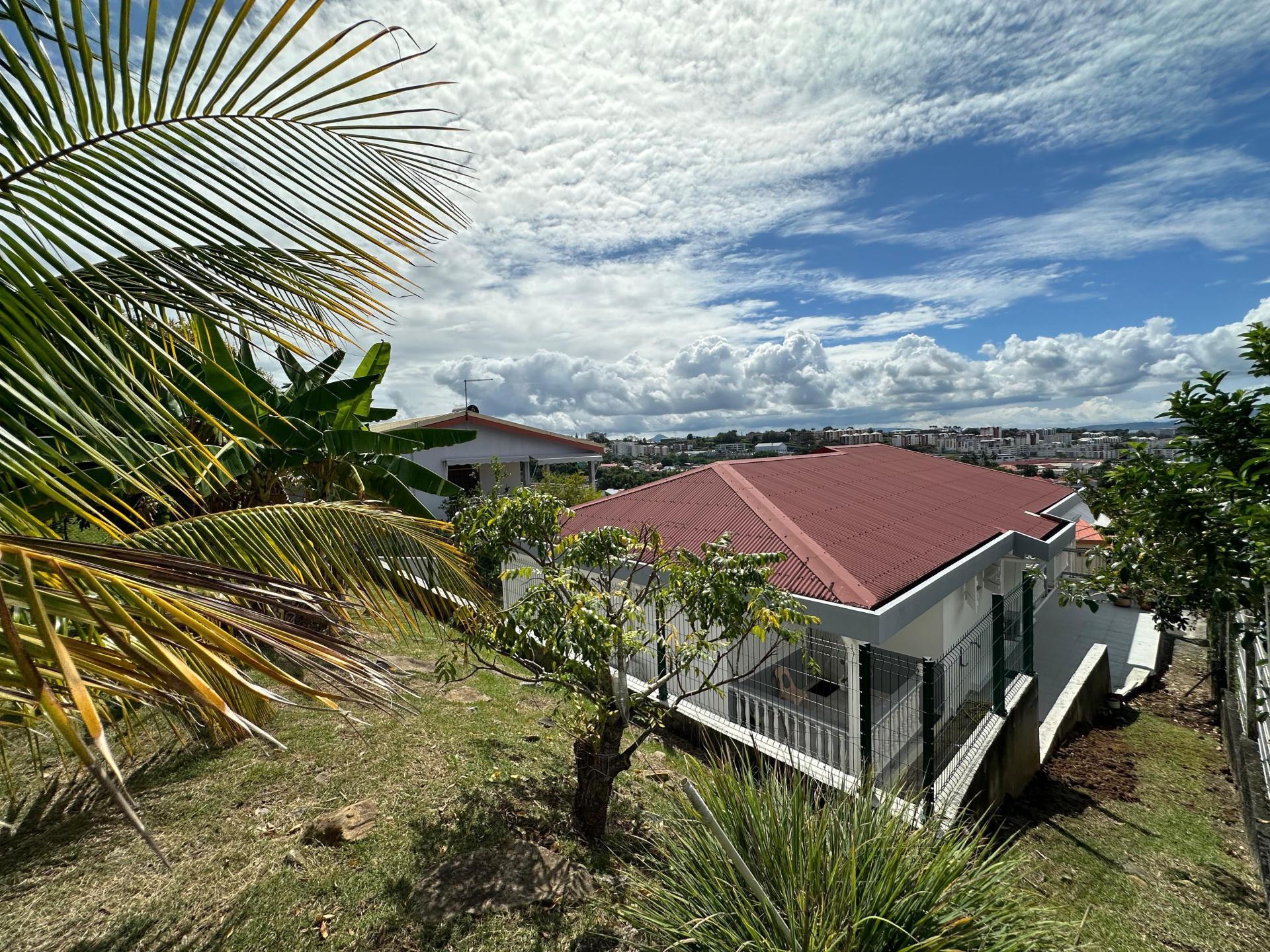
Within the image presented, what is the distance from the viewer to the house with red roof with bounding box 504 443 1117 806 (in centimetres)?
613

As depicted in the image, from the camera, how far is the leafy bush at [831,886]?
310cm

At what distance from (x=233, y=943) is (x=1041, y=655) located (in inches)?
575

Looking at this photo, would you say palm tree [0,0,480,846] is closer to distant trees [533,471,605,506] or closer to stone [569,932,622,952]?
stone [569,932,622,952]

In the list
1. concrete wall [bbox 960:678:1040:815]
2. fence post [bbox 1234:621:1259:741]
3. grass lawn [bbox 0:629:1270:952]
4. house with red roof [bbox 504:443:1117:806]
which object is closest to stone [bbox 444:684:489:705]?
Result: grass lawn [bbox 0:629:1270:952]

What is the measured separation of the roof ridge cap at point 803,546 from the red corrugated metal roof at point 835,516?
0.02 m

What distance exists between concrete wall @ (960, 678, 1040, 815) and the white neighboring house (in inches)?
634

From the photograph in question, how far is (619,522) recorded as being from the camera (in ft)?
36.0

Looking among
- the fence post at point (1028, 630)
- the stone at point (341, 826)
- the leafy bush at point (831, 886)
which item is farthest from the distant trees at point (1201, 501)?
the stone at point (341, 826)

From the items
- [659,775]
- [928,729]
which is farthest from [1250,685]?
[659,775]

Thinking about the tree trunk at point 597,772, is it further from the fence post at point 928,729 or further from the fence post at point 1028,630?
the fence post at point 1028,630

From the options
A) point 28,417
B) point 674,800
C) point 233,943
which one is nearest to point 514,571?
point 674,800

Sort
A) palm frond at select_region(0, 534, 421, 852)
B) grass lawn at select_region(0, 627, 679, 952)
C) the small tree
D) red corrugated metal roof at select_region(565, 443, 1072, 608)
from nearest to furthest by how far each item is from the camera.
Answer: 1. palm frond at select_region(0, 534, 421, 852)
2. grass lawn at select_region(0, 627, 679, 952)
3. the small tree
4. red corrugated metal roof at select_region(565, 443, 1072, 608)

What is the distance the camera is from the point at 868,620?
20.4 feet

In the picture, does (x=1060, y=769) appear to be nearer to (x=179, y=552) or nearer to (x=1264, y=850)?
(x=1264, y=850)
